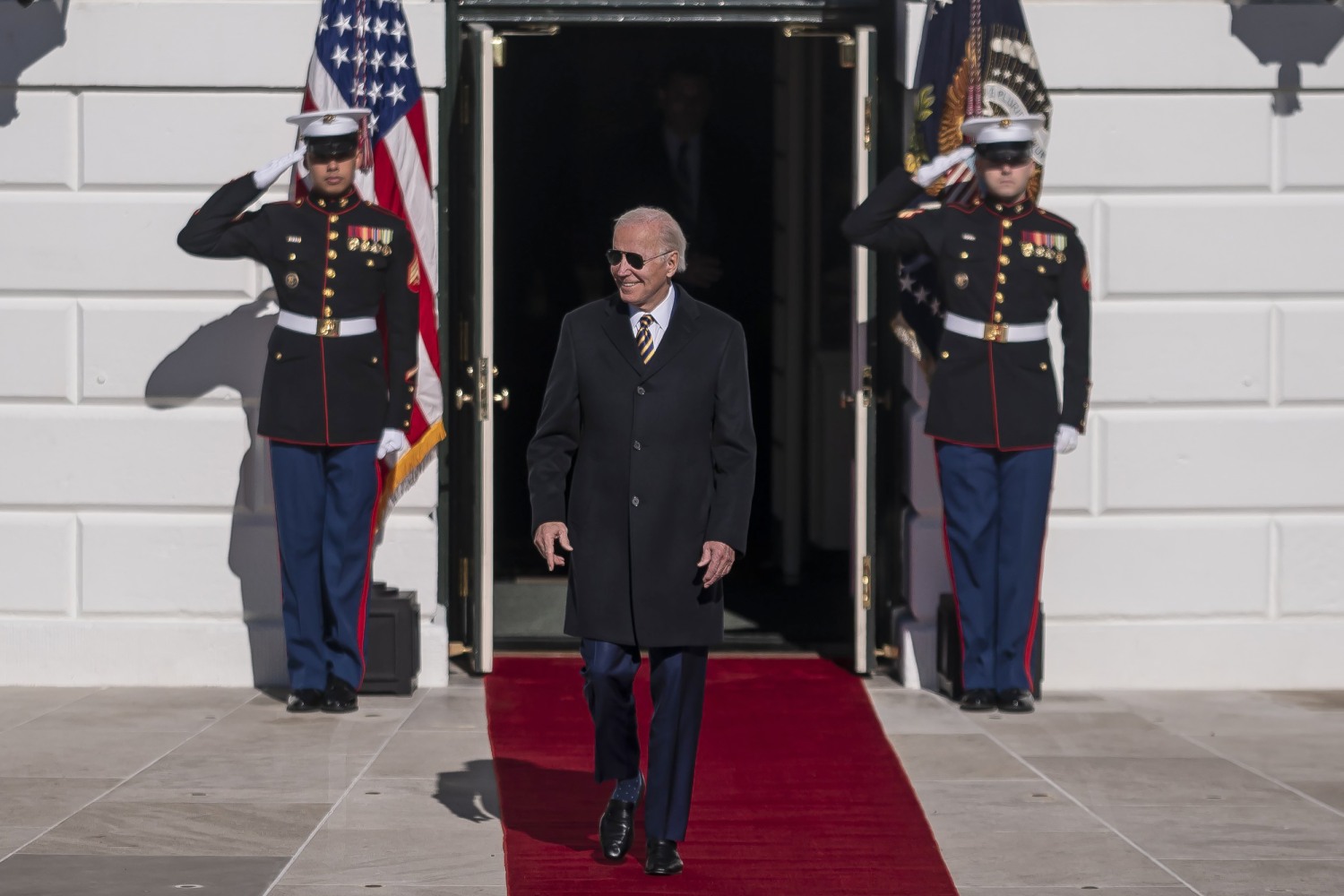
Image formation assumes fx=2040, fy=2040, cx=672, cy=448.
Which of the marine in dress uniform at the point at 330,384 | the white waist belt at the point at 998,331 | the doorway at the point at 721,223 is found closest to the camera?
the marine in dress uniform at the point at 330,384

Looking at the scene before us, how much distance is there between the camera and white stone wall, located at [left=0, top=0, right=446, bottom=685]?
7875 millimetres

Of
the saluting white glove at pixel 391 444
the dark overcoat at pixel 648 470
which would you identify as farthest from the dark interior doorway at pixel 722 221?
the dark overcoat at pixel 648 470

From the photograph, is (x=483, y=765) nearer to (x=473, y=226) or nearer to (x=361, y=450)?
(x=361, y=450)

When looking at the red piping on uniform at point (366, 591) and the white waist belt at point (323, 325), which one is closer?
the white waist belt at point (323, 325)

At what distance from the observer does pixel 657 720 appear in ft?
16.9

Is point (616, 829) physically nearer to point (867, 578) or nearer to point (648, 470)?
point (648, 470)

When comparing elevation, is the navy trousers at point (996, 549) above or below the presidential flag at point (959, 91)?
below

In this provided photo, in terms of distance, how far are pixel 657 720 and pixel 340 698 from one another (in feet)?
8.47

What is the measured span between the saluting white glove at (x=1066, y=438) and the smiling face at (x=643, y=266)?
8.98 feet

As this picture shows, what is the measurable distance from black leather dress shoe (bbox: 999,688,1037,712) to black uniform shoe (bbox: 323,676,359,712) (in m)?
2.38

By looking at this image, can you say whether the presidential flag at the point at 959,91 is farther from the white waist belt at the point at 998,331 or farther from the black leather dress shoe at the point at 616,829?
the black leather dress shoe at the point at 616,829

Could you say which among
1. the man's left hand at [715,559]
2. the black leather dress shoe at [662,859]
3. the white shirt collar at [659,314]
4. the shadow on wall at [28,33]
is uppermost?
the shadow on wall at [28,33]

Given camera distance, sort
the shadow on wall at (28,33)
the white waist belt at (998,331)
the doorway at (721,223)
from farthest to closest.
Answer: the doorway at (721,223)
the shadow on wall at (28,33)
the white waist belt at (998,331)

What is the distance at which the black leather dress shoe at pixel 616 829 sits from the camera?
523cm
